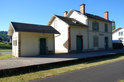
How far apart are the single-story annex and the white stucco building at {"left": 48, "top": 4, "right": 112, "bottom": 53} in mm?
2939

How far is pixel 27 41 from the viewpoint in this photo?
Answer: 12555 millimetres

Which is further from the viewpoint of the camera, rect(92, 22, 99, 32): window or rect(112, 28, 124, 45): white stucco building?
rect(112, 28, 124, 45): white stucco building

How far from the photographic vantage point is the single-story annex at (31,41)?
12.1 meters

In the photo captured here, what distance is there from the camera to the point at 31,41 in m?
12.8

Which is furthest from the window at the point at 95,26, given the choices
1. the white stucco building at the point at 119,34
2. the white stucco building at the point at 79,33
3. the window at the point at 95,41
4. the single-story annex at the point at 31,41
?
the white stucco building at the point at 119,34

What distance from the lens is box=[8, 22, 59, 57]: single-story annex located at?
12.1 metres

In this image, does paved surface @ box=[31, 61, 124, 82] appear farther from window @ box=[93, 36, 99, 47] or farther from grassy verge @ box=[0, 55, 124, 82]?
window @ box=[93, 36, 99, 47]

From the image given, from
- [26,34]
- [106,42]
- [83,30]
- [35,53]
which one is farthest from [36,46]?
[106,42]

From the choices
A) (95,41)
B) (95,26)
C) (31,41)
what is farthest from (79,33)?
(31,41)

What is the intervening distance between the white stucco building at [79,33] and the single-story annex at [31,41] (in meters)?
2.94

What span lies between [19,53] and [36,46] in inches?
79.0

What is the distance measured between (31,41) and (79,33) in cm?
753

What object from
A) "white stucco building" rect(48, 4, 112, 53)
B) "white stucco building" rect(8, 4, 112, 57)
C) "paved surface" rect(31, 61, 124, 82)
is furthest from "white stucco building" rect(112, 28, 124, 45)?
"paved surface" rect(31, 61, 124, 82)

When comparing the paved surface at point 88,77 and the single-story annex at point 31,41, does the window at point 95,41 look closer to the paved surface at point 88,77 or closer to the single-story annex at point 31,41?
the single-story annex at point 31,41
